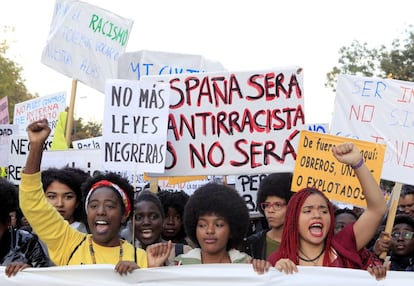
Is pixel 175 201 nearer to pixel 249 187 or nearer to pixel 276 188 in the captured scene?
pixel 276 188

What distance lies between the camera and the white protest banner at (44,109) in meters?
11.0

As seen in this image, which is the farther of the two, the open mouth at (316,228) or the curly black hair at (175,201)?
the curly black hair at (175,201)

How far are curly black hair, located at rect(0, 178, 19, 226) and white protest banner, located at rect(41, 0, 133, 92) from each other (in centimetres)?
441

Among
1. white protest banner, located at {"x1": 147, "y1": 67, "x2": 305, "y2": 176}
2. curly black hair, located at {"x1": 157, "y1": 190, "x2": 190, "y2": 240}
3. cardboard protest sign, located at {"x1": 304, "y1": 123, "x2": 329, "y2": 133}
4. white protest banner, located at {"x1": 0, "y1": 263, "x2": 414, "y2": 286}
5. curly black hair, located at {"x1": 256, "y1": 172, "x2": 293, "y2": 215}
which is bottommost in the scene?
white protest banner, located at {"x1": 0, "y1": 263, "x2": 414, "y2": 286}

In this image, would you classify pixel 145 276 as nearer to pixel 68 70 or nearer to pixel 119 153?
pixel 119 153

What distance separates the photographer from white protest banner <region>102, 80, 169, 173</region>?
6258 millimetres

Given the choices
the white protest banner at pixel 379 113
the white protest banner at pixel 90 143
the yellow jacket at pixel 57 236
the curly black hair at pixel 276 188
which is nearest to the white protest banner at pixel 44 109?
the white protest banner at pixel 90 143

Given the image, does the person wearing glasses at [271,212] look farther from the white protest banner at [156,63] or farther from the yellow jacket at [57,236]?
the white protest banner at [156,63]

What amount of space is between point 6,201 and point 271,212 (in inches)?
73.6

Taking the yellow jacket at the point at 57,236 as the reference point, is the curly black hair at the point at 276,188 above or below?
above

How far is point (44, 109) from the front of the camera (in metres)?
11.2

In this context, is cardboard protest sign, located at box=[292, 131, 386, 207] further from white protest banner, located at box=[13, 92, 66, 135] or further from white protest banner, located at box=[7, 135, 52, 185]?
white protest banner, located at box=[13, 92, 66, 135]

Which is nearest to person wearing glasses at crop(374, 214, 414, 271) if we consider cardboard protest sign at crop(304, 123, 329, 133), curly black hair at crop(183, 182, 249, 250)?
curly black hair at crop(183, 182, 249, 250)

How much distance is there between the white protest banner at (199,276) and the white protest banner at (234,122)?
1.96 metres
